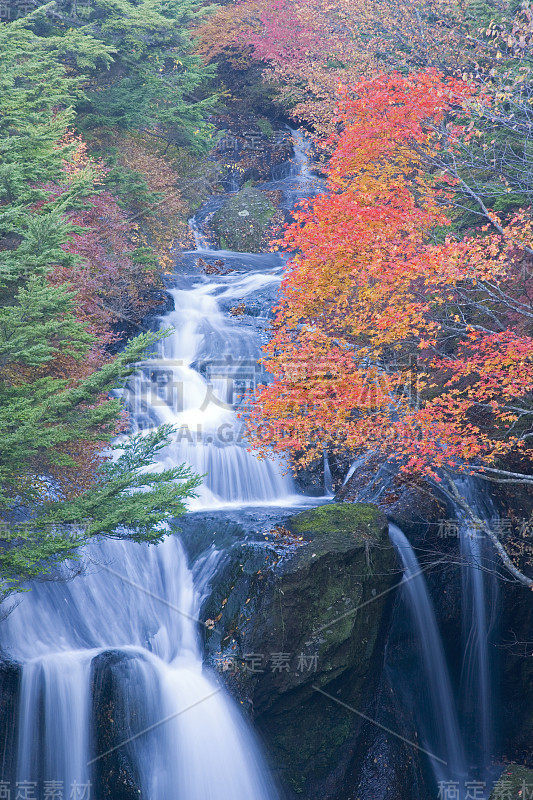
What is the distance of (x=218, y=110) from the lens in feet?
92.6

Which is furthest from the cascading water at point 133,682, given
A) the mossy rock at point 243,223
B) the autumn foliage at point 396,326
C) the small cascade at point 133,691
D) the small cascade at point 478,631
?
the mossy rock at point 243,223

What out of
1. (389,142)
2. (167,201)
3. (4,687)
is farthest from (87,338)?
(167,201)

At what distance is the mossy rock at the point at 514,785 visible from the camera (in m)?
9.05

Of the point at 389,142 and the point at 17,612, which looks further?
the point at 389,142

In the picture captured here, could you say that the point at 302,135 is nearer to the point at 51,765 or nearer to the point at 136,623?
the point at 136,623

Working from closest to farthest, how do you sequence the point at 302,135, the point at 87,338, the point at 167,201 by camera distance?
the point at 87,338
the point at 167,201
the point at 302,135

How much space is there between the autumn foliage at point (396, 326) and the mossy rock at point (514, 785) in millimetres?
4899

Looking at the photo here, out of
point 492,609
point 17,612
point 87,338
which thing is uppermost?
point 87,338

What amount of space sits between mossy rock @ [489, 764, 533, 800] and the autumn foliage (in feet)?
16.1

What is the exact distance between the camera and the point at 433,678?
1069 cm

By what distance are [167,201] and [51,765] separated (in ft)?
50.9

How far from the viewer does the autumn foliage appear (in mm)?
8930

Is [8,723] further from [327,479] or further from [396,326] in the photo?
[327,479]

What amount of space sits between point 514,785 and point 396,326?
738cm
